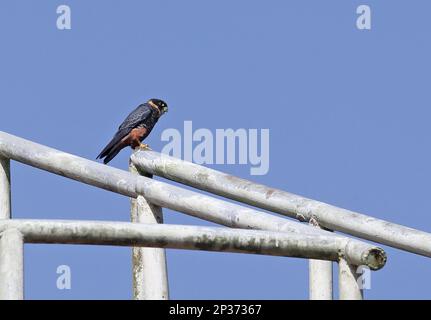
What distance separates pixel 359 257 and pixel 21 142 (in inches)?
173

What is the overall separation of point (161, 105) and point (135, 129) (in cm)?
216

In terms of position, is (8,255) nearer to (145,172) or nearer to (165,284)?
(165,284)

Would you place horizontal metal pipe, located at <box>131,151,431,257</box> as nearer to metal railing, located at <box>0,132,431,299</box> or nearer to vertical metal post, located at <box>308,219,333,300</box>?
metal railing, located at <box>0,132,431,299</box>

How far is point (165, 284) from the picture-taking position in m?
13.4

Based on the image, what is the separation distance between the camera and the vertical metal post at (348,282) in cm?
1087

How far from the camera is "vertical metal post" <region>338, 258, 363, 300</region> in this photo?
35.7 ft

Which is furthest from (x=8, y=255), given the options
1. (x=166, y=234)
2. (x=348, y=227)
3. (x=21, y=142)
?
(x=21, y=142)

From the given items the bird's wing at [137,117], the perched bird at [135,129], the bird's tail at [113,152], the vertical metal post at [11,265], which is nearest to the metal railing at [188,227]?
the vertical metal post at [11,265]

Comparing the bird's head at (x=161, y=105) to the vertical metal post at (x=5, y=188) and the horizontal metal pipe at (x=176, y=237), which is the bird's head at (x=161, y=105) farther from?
the horizontal metal pipe at (x=176, y=237)

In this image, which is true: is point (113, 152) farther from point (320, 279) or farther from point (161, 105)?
point (320, 279)

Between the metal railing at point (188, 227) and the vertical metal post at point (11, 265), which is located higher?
the metal railing at point (188, 227)

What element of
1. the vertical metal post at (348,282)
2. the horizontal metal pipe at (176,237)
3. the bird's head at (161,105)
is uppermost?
the bird's head at (161,105)

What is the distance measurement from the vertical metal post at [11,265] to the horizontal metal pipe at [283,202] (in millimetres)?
3367

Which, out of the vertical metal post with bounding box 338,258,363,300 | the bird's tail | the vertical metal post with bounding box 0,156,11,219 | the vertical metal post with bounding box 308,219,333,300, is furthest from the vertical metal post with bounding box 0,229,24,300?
the bird's tail
